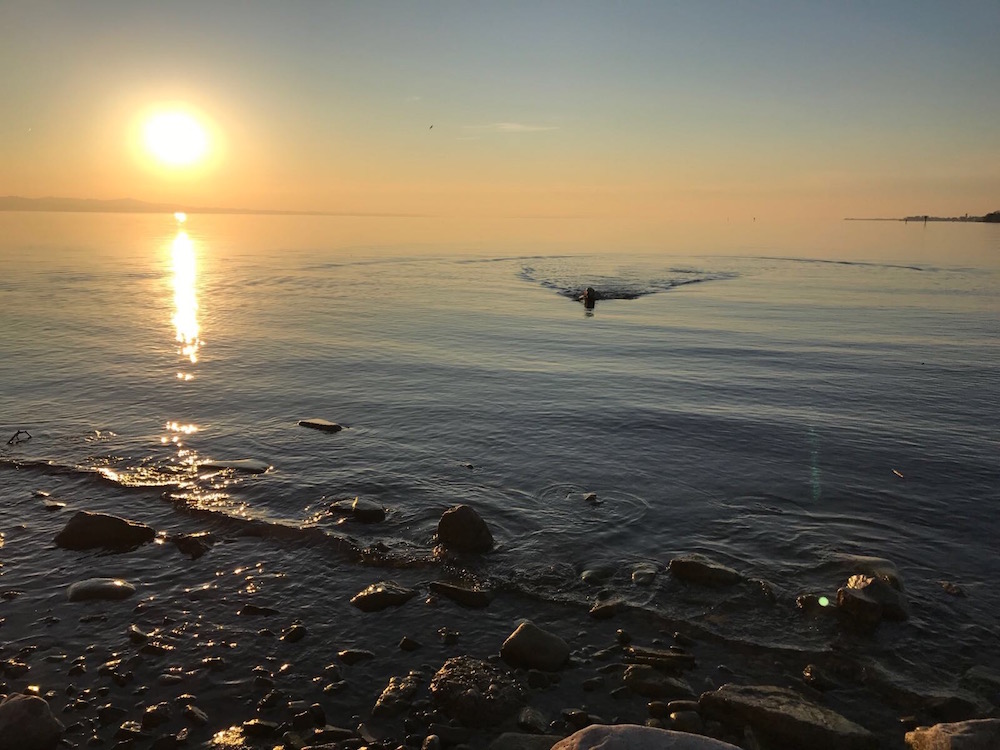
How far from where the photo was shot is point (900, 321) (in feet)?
141

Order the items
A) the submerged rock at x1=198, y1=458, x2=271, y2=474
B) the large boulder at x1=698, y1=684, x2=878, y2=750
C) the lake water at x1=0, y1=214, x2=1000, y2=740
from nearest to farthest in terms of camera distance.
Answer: the large boulder at x1=698, y1=684, x2=878, y2=750 → the lake water at x1=0, y1=214, x2=1000, y2=740 → the submerged rock at x1=198, y1=458, x2=271, y2=474

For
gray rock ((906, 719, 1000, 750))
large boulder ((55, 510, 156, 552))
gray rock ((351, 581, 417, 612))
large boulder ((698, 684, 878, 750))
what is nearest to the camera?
gray rock ((906, 719, 1000, 750))

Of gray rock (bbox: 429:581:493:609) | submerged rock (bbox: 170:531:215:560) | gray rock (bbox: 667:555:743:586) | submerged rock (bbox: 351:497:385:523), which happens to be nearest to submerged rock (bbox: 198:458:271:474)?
submerged rock (bbox: 170:531:215:560)

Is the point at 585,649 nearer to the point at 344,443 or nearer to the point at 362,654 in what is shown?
the point at 362,654

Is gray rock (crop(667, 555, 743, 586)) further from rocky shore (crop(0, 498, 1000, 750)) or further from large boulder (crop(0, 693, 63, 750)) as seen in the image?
large boulder (crop(0, 693, 63, 750))

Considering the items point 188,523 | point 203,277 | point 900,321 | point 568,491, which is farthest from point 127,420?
point 203,277

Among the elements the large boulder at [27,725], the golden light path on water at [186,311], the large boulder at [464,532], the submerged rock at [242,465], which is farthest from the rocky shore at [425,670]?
the golden light path on water at [186,311]

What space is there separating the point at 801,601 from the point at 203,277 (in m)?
74.7

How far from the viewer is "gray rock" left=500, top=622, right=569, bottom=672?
964 cm

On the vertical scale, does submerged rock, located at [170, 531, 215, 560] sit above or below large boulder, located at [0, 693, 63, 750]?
below

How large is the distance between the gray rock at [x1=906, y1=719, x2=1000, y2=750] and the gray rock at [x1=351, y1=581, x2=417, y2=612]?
7.24 meters

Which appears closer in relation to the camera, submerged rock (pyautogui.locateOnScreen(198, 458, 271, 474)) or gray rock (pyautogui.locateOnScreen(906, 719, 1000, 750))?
gray rock (pyautogui.locateOnScreen(906, 719, 1000, 750))

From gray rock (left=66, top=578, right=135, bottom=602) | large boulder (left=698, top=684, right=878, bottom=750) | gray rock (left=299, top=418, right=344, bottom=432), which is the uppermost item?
gray rock (left=299, top=418, right=344, bottom=432)

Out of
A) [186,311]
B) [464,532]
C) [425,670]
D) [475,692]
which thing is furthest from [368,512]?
[186,311]
